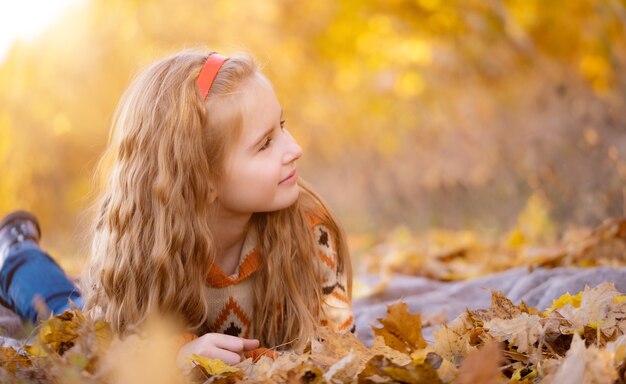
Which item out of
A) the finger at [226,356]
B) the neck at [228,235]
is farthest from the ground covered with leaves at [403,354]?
the neck at [228,235]

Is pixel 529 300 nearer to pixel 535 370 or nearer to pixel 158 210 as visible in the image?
pixel 535 370

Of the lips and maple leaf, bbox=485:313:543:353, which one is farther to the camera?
the lips

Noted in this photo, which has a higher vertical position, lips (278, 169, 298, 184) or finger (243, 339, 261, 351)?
lips (278, 169, 298, 184)

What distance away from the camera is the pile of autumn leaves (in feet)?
4.00

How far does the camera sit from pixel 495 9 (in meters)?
6.11

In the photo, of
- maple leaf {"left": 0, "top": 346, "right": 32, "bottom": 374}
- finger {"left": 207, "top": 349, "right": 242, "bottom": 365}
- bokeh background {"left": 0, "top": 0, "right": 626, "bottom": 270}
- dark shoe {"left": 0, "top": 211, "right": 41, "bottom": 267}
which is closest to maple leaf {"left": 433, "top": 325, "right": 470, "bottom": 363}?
finger {"left": 207, "top": 349, "right": 242, "bottom": 365}

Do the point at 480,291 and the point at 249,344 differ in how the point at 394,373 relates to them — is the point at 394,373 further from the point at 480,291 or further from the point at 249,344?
the point at 480,291

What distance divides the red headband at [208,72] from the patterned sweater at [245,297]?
44 cm

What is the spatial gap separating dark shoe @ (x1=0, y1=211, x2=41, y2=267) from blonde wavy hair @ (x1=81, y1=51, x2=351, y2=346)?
0.73m

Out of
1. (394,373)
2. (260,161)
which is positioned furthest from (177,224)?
(394,373)

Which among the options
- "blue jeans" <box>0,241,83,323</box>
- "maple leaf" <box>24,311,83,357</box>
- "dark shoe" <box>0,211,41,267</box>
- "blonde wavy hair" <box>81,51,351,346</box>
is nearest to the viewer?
"maple leaf" <box>24,311,83,357</box>

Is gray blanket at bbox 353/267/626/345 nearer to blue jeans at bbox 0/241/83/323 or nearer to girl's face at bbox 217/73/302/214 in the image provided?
girl's face at bbox 217/73/302/214

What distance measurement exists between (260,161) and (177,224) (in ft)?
0.88

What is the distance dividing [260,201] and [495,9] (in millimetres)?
4620
